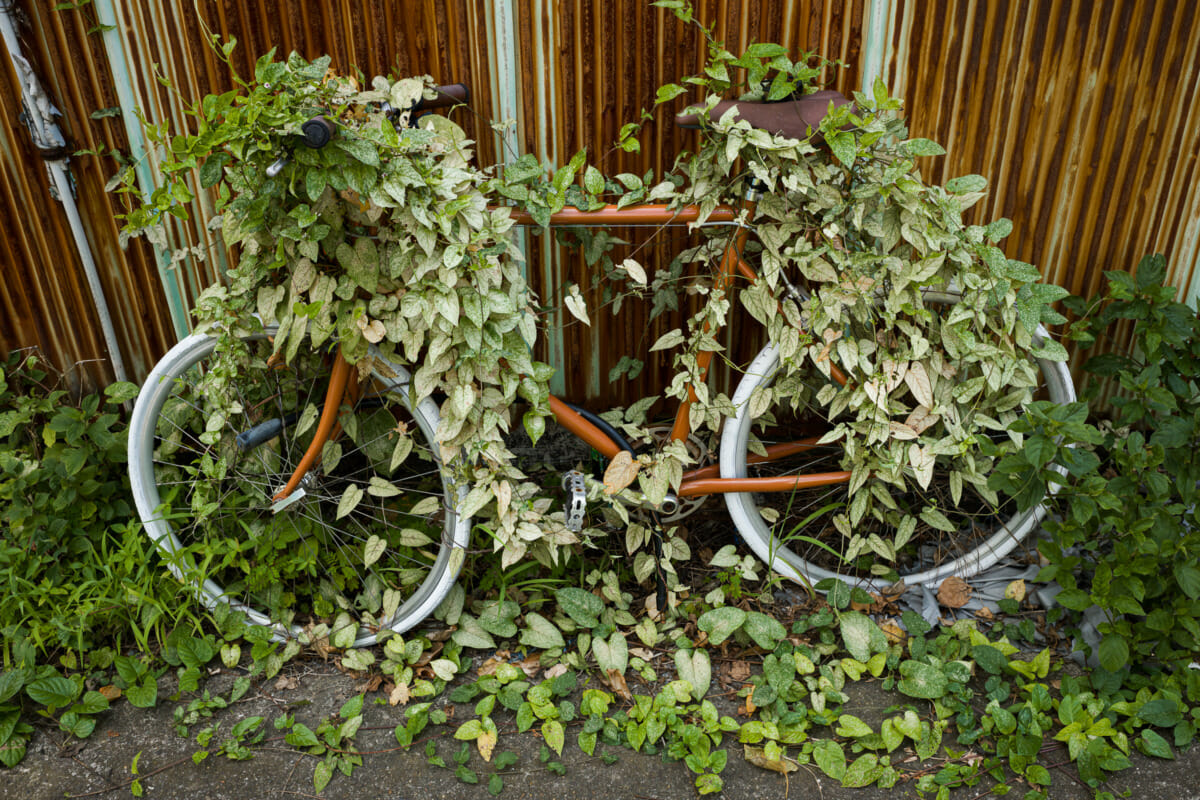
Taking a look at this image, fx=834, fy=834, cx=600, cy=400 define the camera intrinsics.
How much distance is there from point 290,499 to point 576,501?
0.86 metres

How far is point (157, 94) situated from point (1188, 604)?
3389 mm

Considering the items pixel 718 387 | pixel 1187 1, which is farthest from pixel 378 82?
pixel 1187 1

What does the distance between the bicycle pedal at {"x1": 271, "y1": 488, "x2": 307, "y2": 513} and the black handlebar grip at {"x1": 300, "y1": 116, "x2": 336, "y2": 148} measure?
107 cm

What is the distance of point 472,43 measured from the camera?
2.60 meters

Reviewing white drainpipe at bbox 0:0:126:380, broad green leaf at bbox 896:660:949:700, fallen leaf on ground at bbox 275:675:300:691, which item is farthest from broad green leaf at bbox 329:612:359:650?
broad green leaf at bbox 896:660:949:700

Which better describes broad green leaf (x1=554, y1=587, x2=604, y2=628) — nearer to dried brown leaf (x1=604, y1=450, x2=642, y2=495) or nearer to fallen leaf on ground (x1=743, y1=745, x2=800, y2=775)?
dried brown leaf (x1=604, y1=450, x2=642, y2=495)

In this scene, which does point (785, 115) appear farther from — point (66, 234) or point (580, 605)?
point (66, 234)

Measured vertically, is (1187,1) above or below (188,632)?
above

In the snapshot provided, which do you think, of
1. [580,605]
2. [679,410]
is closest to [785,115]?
[679,410]

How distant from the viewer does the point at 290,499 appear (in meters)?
2.50

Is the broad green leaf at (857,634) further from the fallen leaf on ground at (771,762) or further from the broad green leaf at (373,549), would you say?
the broad green leaf at (373,549)

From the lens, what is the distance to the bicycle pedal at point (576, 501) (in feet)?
8.21

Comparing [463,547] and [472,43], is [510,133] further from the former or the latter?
[463,547]

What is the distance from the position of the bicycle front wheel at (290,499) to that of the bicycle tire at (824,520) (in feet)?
2.94
